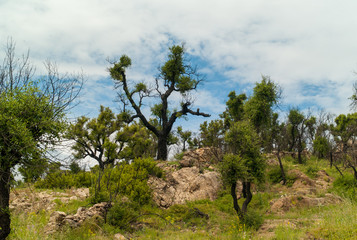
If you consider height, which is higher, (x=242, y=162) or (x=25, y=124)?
(x=25, y=124)

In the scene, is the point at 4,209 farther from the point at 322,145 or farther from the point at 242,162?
the point at 322,145

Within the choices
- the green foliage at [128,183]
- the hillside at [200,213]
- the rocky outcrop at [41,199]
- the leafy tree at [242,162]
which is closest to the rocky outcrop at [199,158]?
the hillside at [200,213]

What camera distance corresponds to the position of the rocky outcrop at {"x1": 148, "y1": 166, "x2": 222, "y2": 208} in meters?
17.2

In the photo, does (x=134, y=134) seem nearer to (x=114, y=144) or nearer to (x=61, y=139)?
(x=114, y=144)

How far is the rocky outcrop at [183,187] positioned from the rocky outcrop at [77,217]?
4.78 m

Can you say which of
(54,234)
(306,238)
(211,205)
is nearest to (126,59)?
(211,205)

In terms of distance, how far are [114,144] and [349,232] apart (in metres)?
25.0

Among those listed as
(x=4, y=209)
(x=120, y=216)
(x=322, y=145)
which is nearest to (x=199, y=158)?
(x=120, y=216)

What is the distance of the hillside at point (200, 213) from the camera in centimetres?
966

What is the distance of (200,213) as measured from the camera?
46.2ft

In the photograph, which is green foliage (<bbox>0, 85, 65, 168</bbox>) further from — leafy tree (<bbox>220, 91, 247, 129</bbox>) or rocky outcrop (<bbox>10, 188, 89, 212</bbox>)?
leafy tree (<bbox>220, 91, 247, 129</bbox>)

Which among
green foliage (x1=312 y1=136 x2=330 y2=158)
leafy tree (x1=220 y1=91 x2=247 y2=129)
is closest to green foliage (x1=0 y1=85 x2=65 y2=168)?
leafy tree (x1=220 y1=91 x2=247 y2=129)

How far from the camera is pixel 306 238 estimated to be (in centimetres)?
854

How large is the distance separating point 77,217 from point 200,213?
262 inches
